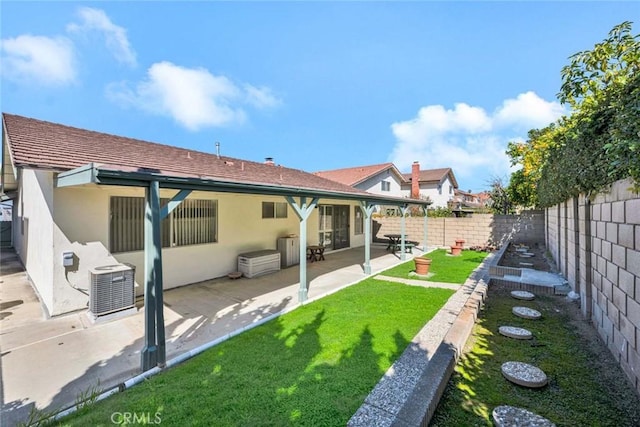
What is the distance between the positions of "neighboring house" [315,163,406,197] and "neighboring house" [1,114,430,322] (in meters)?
12.6

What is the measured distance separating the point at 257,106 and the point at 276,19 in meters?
11.0

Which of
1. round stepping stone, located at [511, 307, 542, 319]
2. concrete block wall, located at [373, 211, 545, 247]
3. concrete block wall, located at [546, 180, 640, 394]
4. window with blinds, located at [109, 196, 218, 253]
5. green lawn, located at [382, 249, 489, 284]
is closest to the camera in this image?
concrete block wall, located at [546, 180, 640, 394]

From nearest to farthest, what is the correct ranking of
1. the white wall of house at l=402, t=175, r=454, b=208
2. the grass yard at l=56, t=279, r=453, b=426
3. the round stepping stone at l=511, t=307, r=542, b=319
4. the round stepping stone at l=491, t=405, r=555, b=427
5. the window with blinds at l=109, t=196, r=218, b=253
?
the round stepping stone at l=491, t=405, r=555, b=427 < the grass yard at l=56, t=279, r=453, b=426 < the round stepping stone at l=511, t=307, r=542, b=319 < the window with blinds at l=109, t=196, r=218, b=253 < the white wall of house at l=402, t=175, r=454, b=208

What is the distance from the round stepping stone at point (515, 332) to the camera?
4328mm

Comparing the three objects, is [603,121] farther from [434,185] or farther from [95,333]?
[434,185]

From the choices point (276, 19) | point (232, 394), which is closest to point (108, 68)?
point (276, 19)

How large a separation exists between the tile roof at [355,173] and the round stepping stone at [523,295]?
48.7 feet

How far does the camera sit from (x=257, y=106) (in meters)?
19.5

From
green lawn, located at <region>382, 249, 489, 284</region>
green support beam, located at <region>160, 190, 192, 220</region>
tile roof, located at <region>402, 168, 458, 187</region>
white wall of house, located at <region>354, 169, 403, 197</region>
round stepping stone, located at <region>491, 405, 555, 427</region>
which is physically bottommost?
green lawn, located at <region>382, 249, 489, 284</region>

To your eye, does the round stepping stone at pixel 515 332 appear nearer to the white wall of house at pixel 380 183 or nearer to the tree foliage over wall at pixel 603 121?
the tree foliage over wall at pixel 603 121

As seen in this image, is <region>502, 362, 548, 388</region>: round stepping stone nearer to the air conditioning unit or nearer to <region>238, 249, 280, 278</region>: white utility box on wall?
the air conditioning unit

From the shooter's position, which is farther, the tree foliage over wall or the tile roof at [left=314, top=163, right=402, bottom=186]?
the tile roof at [left=314, top=163, right=402, bottom=186]

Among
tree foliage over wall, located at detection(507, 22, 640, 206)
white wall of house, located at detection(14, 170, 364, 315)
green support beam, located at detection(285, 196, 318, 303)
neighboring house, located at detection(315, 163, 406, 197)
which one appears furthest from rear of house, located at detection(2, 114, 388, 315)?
neighboring house, located at detection(315, 163, 406, 197)

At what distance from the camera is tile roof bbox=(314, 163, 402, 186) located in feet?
71.5
